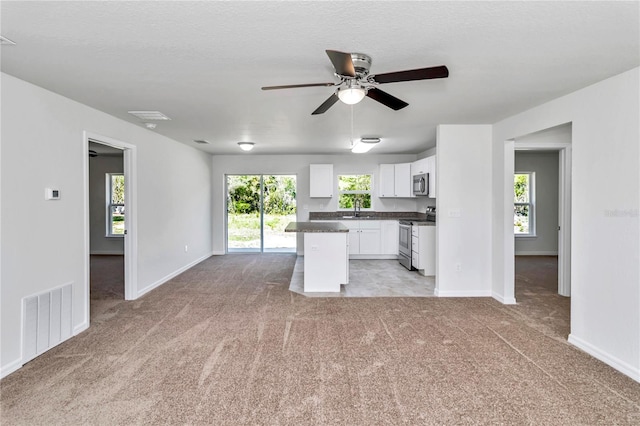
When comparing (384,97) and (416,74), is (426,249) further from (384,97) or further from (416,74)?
(416,74)

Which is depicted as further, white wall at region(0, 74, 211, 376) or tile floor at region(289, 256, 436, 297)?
tile floor at region(289, 256, 436, 297)

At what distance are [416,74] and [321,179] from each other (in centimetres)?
543

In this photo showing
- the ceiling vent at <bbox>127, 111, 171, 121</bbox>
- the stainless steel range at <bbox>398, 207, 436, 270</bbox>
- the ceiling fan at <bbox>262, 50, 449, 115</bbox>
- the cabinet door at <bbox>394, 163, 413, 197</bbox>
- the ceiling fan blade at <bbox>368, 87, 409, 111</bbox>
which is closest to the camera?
the ceiling fan at <bbox>262, 50, 449, 115</bbox>

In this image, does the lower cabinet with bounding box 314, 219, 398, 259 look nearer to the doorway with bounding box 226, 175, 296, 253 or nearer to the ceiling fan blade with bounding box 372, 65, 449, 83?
the doorway with bounding box 226, 175, 296, 253

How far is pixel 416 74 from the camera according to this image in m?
1.99

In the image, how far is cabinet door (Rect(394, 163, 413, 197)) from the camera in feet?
23.4

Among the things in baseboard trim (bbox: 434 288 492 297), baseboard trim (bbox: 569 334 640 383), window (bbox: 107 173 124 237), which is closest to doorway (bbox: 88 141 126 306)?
window (bbox: 107 173 124 237)

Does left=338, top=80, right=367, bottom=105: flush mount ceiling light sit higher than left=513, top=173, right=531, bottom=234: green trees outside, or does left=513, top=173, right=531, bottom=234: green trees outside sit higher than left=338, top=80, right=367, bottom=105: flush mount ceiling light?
left=338, top=80, right=367, bottom=105: flush mount ceiling light

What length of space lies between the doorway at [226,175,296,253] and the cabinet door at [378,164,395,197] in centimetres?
201

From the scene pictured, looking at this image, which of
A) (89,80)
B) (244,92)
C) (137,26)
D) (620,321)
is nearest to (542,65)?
(620,321)

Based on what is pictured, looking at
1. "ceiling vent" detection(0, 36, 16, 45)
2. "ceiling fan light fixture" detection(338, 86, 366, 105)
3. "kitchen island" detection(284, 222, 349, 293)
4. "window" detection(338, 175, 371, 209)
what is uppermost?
"ceiling vent" detection(0, 36, 16, 45)

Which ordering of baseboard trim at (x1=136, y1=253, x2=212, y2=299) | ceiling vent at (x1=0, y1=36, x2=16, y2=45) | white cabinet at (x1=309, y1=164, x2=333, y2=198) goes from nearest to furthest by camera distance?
ceiling vent at (x1=0, y1=36, x2=16, y2=45) < baseboard trim at (x1=136, y1=253, x2=212, y2=299) < white cabinet at (x1=309, y1=164, x2=333, y2=198)

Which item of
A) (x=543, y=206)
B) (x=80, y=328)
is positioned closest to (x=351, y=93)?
(x=80, y=328)

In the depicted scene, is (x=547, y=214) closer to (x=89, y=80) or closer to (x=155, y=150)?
(x=155, y=150)
